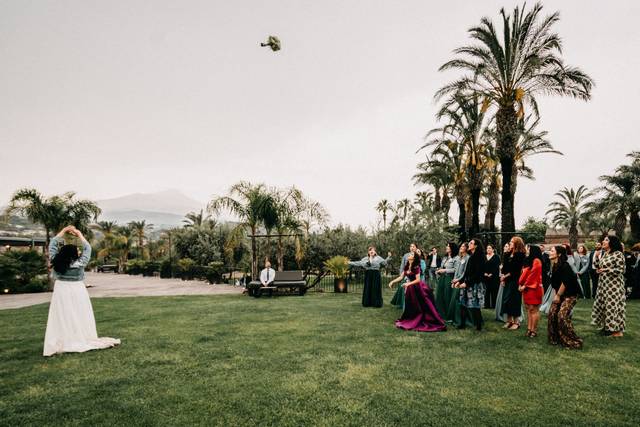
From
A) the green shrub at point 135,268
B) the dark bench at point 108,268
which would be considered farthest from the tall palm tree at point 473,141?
the dark bench at point 108,268

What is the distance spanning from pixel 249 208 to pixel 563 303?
43.0ft

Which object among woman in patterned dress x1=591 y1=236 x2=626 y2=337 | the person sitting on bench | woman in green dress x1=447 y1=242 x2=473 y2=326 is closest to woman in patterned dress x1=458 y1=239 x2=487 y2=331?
woman in green dress x1=447 y1=242 x2=473 y2=326

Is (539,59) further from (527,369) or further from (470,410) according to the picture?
(470,410)

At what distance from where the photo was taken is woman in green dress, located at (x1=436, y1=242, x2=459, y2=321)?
371 inches

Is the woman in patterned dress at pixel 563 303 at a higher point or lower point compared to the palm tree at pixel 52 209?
lower

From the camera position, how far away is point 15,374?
5434 millimetres

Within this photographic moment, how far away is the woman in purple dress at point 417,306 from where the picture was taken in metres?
8.30

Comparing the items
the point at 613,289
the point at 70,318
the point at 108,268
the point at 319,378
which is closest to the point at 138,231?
the point at 108,268

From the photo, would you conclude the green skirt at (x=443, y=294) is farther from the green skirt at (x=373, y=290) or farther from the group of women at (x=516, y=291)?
the green skirt at (x=373, y=290)

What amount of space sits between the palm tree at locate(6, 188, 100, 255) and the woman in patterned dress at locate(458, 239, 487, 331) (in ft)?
66.4

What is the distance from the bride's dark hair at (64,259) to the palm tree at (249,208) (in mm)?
10478

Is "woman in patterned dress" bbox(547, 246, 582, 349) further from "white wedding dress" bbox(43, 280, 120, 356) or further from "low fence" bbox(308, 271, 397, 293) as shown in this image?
"low fence" bbox(308, 271, 397, 293)

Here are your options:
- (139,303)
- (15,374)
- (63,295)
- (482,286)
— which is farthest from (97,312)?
(482,286)

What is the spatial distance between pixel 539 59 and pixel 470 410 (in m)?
14.8
